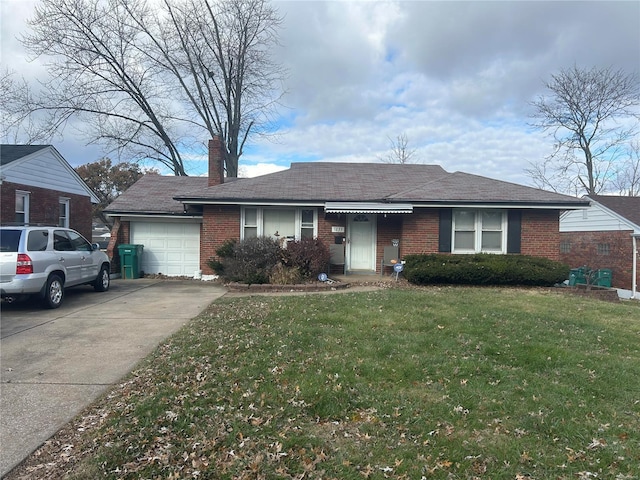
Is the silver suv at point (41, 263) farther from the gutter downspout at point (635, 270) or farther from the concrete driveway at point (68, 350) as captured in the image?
the gutter downspout at point (635, 270)

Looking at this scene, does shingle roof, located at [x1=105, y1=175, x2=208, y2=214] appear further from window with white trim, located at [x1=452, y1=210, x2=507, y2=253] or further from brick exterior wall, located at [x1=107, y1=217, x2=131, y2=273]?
window with white trim, located at [x1=452, y1=210, x2=507, y2=253]

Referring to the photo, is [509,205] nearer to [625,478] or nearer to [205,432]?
[625,478]

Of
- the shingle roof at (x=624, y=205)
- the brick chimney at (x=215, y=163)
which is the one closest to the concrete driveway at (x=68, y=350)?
the brick chimney at (x=215, y=163)

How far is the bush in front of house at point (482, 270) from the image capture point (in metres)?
12.0

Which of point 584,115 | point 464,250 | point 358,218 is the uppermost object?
point 584,115

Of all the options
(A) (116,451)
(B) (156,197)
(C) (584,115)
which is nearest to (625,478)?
(A) (116,451)

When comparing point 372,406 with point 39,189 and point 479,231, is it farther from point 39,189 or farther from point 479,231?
point 39,189

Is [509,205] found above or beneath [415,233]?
above

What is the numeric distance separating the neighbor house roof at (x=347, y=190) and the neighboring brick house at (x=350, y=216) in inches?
1.5

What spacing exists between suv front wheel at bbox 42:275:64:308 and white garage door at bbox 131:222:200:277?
641cm

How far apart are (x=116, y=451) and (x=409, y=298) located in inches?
279

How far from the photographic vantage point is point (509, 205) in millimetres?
13164

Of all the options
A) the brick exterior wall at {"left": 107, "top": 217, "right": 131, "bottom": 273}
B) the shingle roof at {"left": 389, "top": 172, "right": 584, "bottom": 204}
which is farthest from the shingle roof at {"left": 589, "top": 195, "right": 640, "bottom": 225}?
the brick exterior wall at {"left": 107, "top": 217, "right": 131, "bottom": 273}

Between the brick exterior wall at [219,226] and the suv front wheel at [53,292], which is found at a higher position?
the brick exterior wall at [219,226]
